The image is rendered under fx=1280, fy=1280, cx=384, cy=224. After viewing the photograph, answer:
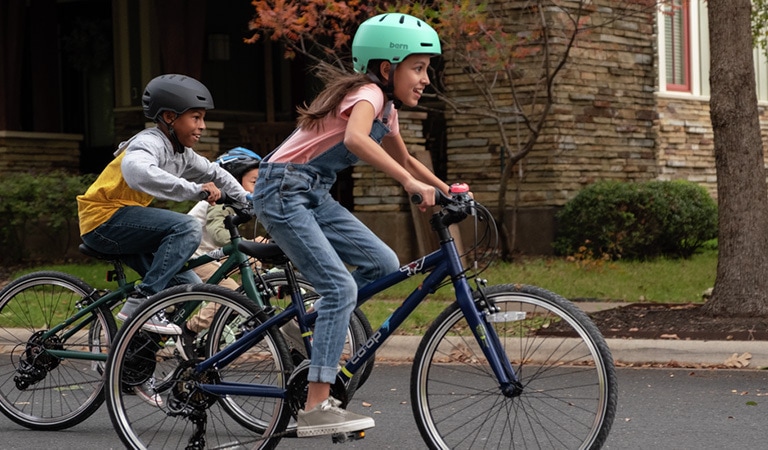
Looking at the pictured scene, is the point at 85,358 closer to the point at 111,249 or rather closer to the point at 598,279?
the point at 111,249

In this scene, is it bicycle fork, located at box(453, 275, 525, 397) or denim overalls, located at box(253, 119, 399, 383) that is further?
denim overalls, located at box(253, 119, 399, 383)

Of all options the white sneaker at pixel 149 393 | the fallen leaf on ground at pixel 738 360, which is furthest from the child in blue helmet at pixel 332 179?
the fallen leaf on ground at pixel 738 360

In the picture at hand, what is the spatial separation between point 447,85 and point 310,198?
11388 millimetres

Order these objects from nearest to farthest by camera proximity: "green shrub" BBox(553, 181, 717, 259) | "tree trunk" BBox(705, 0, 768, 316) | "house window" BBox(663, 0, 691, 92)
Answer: "tree trunk" BBox(705, 0, 768, 316) < "green shrub" BBox(553, 181, 717, 259) < "house window" BBox(663, 0, 691, 92)

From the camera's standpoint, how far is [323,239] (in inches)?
210

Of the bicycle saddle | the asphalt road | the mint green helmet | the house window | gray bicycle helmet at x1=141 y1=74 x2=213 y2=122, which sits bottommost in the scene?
the asphalt road

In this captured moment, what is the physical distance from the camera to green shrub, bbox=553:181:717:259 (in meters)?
15.1

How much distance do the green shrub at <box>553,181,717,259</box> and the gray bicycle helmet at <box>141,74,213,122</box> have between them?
29.6 feet

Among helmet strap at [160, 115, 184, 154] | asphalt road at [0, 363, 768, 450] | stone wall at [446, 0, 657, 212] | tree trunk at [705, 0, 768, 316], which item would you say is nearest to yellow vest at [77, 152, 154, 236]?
helmet strap at [160, 115, 184, 154]

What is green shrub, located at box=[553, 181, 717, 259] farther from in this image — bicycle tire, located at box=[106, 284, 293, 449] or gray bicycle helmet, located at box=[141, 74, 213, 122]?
bicycle tire, located at box=[106, 284, 293, 449]

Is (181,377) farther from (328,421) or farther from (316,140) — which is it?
(316,140)

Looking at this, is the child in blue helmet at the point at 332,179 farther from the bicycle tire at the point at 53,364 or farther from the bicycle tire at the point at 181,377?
the bicycle tire at the point at 53,364

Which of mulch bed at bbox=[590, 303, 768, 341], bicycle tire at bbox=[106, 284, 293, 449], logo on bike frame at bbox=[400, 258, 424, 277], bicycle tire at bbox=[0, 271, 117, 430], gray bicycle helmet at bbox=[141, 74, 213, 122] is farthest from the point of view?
mulch bed at bbox=[590, 303, 768, 341]

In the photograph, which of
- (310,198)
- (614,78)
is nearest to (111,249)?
(310,198)
